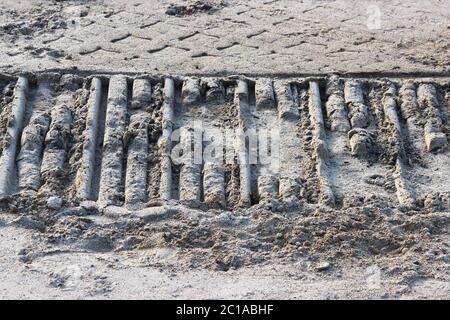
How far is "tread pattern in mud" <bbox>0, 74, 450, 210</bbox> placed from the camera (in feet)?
15.1

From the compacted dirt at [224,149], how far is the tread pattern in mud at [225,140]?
12mm

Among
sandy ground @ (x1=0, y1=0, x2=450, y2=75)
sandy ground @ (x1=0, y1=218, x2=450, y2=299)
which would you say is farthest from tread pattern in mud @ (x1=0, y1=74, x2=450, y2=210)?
sandy ground @ (x1=0, y1=218, x2=450, y2=299)

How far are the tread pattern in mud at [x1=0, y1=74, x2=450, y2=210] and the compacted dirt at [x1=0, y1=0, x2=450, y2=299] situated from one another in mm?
12

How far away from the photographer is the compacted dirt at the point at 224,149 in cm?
404

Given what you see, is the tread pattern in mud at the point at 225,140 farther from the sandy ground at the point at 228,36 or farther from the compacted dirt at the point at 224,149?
the sandy ground at the point at 228,36

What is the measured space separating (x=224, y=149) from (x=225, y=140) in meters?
0.10

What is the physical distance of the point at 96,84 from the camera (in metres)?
5.48

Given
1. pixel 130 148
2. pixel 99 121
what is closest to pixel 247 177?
pixel 130 148

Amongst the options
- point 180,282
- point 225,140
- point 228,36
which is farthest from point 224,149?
point 228,36

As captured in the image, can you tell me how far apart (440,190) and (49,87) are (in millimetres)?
2390

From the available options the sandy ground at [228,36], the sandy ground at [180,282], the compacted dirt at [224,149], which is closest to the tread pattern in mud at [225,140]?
the compacted dirt at [224,149]

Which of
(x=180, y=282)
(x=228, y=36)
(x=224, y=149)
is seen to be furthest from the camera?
(x=228, y=36)

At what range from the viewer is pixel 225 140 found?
16.4 feet

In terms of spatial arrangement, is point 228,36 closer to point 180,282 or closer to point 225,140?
point 225,140
